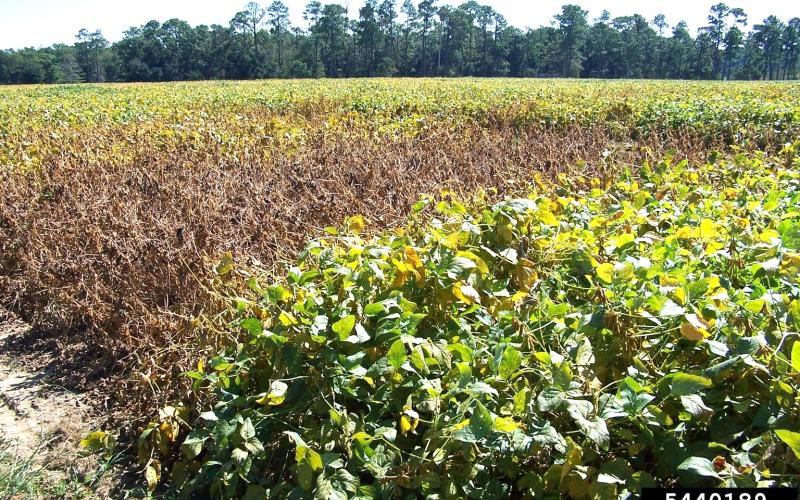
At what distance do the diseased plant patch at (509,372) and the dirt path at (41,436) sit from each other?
34 centimetres

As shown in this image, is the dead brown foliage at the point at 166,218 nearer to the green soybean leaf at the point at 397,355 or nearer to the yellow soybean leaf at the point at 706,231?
the green soybean leaf at the point at 397,355

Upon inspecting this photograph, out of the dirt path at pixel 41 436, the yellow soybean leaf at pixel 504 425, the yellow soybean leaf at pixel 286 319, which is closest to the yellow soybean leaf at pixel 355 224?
the yellow soybean leaf at pixel 286 319

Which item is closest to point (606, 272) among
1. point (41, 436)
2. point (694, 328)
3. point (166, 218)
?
point (694, 328)

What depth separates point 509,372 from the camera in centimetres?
174

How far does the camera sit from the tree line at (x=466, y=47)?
7262 centimetres

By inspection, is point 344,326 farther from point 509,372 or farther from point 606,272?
point 606,272

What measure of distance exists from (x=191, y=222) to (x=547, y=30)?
288 feet

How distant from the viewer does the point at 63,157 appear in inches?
238

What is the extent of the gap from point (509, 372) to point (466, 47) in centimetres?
8509

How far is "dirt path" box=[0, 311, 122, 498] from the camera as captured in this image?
2345 mm

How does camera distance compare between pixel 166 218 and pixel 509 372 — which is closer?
pixel 509 372

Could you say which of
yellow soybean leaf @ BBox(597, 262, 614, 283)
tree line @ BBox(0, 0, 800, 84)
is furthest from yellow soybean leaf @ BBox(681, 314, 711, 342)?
tree line @ BBox(0, 0, 800, 84)

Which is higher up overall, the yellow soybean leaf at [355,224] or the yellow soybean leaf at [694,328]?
the yellow soybean leaf at [355,224]

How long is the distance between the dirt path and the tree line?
67.8 m
